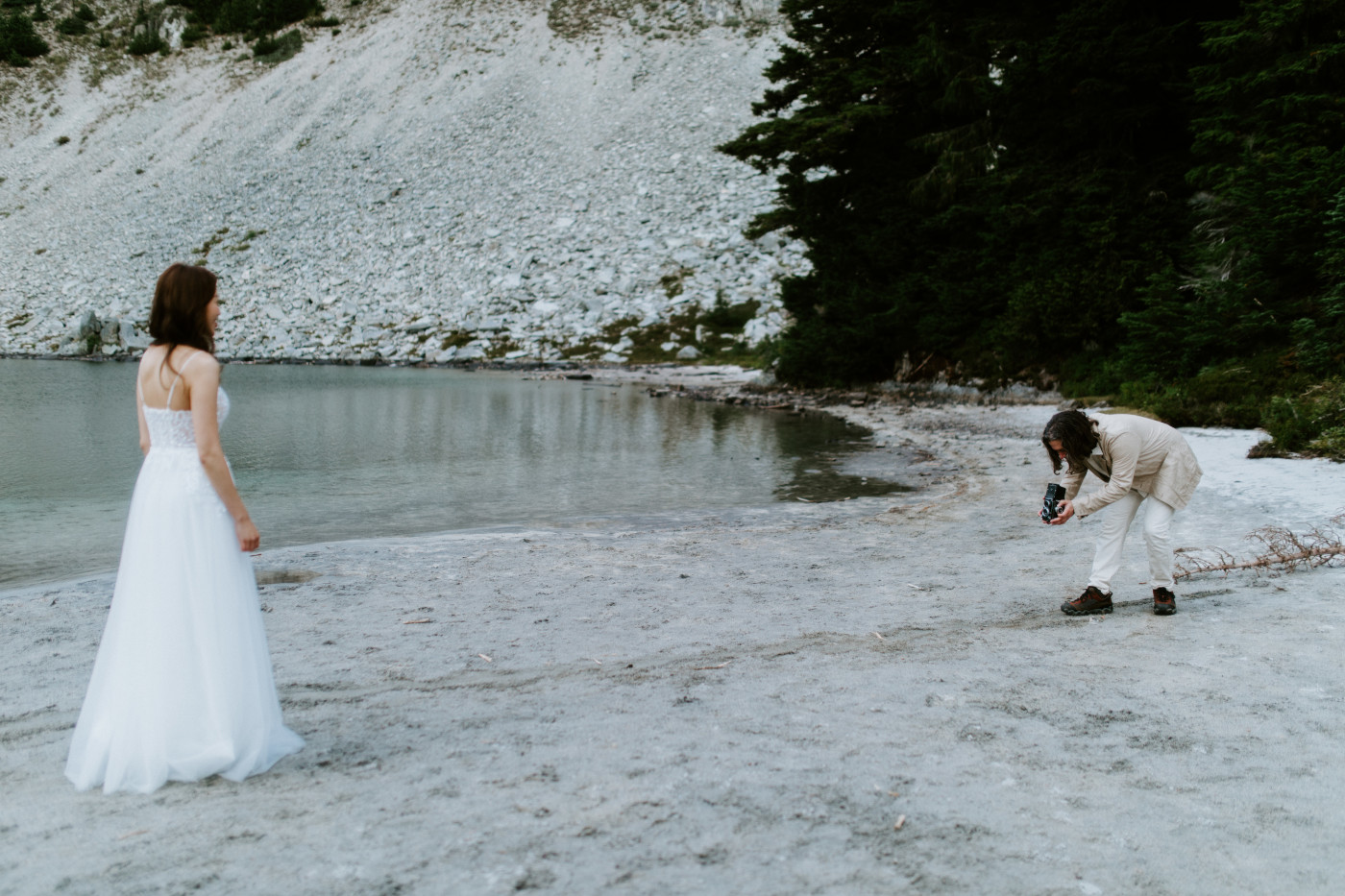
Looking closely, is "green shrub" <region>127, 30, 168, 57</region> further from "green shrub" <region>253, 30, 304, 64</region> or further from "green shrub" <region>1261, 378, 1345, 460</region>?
"green shrub" <region>1261, 378, 1345, 460</region>

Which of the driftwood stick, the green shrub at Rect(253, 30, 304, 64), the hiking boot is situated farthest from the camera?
the green shrub at Rect(253, 30, 304, 64)

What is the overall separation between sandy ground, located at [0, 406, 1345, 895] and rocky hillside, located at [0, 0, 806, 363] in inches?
1446

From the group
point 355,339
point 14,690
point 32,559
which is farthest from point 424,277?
point 14,690

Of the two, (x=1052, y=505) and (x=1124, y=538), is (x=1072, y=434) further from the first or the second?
(x=1124, y=538)

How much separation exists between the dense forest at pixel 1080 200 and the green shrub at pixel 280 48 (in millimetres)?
68255

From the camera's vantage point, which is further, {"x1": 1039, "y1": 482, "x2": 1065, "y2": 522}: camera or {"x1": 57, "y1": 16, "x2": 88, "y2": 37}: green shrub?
{"x1": 57, "y1": 16, "x2": 88, "y2": 37}: green shrub

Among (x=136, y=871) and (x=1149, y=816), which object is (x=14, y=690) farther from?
(x=1149, y=816)

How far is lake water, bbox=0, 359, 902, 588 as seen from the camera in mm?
11477

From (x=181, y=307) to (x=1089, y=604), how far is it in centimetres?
577

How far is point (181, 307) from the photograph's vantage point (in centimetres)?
362

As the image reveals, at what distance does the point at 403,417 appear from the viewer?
24.1 m

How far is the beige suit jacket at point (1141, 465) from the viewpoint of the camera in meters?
5.89

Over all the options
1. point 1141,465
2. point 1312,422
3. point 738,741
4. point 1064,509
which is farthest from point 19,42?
point 738,741

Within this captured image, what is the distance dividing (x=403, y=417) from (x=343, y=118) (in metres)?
55.7
